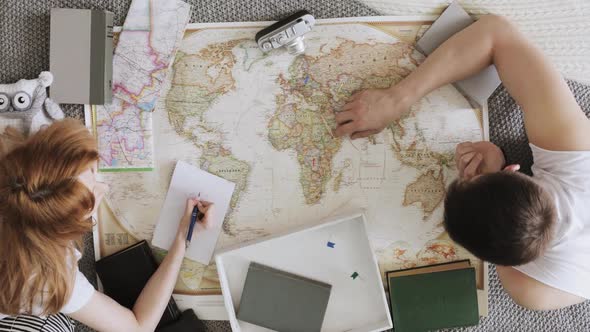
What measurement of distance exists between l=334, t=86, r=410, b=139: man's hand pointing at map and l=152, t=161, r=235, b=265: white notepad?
0.94ft

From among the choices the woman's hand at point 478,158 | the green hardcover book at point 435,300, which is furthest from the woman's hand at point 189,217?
the woman's hand at point 478,158

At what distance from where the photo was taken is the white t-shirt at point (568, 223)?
79cm

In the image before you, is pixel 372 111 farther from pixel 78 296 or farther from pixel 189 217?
pixel 78 296

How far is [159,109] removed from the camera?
985 millimetres

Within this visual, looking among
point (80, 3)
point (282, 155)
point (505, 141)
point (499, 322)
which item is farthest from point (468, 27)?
point (80, 3)

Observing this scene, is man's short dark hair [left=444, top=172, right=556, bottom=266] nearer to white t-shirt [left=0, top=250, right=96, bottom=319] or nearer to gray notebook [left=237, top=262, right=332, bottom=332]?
gray notebook [left=237, top=262, right=332, bottom=332]

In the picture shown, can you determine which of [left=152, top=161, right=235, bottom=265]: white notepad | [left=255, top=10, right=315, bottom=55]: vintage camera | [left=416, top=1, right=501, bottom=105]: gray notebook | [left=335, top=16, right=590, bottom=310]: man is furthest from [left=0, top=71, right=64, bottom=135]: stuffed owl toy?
[left=416, top=1, right=501, bottom=105]: gray notebook

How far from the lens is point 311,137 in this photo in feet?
3.18

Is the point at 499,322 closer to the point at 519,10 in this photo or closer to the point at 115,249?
the point at 519,10

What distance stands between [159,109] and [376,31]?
0.49m

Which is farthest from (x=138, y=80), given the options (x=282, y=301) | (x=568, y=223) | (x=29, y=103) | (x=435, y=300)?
(x=568, y=223)

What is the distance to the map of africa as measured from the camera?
96 cm

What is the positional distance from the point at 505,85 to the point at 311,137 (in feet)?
1.31

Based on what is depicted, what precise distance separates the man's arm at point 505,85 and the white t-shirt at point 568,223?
29 mm
